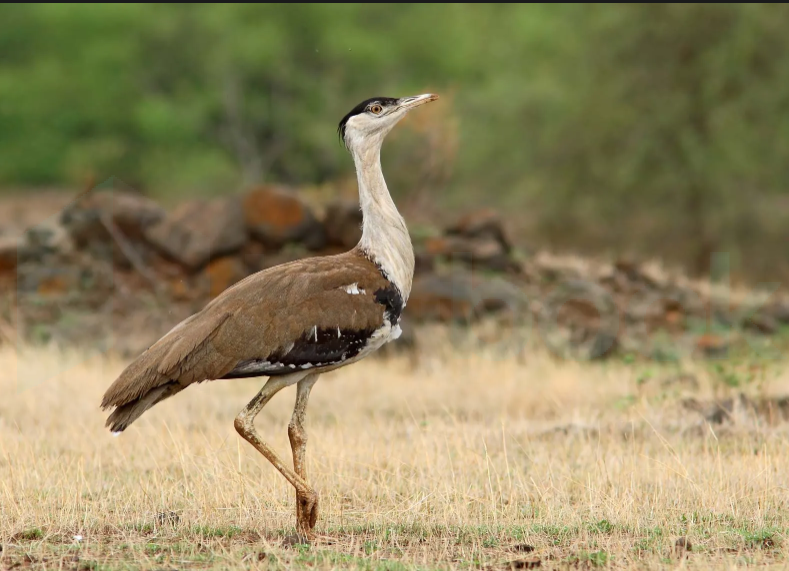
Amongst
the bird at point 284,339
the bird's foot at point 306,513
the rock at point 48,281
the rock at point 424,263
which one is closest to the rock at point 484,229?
the rock at point 424,263

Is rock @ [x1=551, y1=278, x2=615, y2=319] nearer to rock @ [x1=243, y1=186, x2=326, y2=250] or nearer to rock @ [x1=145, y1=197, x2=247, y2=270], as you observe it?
rock @ [x1=243, y1=186, x2=326, y2=250]

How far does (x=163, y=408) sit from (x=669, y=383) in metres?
4.49

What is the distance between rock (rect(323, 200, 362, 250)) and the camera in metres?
13.7

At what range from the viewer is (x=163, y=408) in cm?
936

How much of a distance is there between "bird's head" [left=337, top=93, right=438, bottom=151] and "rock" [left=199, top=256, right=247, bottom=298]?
731cm

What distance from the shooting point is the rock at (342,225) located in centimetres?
1369

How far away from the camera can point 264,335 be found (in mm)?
5434

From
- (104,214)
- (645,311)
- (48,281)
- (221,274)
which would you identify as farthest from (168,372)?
(645,311)

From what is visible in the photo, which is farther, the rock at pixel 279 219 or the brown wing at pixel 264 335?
the rock at pixel 279 219

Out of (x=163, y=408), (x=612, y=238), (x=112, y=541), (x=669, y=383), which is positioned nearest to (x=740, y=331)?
(x=669, y=383)

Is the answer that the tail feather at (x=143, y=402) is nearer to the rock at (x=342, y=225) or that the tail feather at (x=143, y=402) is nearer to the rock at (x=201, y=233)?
the rock at (x=201, y=233)

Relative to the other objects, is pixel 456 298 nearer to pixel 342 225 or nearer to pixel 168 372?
pixel 342 225

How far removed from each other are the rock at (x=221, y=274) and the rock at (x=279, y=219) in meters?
0.45

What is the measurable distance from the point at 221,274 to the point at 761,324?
6.60 metres
